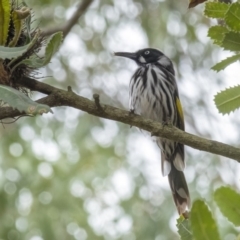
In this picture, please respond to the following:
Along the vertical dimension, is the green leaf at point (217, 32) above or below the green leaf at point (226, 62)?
above

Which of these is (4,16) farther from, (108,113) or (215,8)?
(215,8)

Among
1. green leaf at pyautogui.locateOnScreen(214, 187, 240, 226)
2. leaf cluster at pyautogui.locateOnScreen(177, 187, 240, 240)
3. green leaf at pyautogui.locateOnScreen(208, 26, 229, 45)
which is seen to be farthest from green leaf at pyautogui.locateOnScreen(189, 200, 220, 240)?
green leaf at pyautogui.locateOnScreen(208, 26, 229, 45)

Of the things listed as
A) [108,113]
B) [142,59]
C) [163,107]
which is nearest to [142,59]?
[142,59]

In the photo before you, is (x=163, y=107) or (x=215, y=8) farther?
(x=163, y=107)

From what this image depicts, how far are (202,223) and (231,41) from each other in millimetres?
835

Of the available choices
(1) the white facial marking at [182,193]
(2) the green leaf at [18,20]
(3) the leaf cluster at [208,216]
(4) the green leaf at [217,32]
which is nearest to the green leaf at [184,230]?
(3) the leaf cluster at [208,216]

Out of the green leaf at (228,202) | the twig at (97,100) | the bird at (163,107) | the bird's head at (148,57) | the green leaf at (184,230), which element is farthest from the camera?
the bird's head at (148,57)

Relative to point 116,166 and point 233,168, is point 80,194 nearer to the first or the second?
→ point 116,166

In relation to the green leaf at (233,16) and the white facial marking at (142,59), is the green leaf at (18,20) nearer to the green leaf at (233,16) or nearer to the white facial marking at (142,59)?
the green leaf at (233,16)

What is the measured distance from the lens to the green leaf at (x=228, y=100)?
6.61ft

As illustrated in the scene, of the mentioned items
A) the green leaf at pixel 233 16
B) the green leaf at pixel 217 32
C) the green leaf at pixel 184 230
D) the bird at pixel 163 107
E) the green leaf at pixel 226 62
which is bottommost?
the green leaf at pixel 184 230

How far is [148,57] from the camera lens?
208 inches

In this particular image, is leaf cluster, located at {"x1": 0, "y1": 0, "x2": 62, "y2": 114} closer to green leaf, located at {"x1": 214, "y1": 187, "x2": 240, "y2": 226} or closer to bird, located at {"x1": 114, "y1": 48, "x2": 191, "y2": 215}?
green leaf, located at {"x1": 214, "y1": 187, "x2": 240, "y2": 226}

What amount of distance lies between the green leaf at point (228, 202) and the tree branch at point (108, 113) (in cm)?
88
